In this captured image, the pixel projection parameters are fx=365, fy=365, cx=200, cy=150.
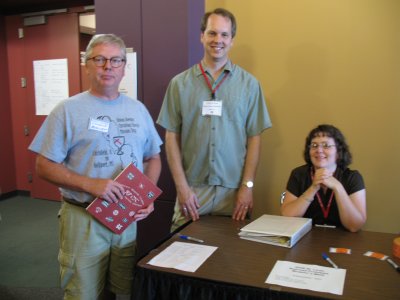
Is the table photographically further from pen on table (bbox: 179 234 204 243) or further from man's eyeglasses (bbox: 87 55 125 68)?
man's eyeglasses (bbox: 87 55 125 68)

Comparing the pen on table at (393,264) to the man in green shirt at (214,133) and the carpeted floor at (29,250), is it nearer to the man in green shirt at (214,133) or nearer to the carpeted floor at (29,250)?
the man in green shirt at (214,133)

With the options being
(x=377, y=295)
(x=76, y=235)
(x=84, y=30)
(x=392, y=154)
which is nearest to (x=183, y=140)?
(x=76, y=235)

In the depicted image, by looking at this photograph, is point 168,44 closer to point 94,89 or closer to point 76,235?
point 94,89

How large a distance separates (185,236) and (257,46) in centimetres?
183

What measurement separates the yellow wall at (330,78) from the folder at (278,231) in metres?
1.22

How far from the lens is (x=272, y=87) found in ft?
9.55

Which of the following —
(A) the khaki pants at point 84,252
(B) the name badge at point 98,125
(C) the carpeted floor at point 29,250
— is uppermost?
(B) the name badge at point 98,125

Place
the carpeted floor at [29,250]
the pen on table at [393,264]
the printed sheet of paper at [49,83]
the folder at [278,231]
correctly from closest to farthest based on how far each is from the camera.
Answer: the pen on table at [393,264], the folder at [278,231], the carpeted floor at [29,250], the printed sheet of paper at [49,83]

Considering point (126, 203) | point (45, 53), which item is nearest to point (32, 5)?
point (45, 53)

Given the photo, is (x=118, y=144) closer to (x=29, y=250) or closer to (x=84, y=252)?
(x=84, y=252)

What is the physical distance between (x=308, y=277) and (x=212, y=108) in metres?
1.11

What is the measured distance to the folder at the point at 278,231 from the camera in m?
1.54

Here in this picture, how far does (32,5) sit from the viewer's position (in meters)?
5.23

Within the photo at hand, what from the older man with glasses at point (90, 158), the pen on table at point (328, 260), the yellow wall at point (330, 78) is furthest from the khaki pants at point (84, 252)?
the yellow wall at point (330, 78)
